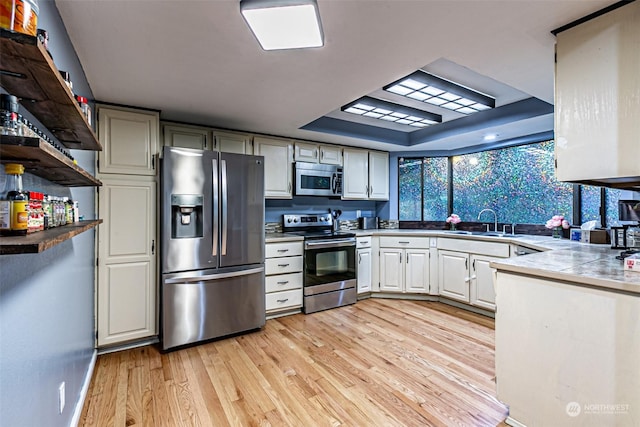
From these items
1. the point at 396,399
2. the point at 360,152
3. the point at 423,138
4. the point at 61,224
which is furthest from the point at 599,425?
the point at 360,152

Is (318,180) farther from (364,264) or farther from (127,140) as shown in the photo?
(127,140)

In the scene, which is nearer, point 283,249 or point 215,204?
point 215,204

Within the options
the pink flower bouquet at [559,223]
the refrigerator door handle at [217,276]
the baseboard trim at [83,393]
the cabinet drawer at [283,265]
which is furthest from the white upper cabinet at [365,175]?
the baseboard trim at [83,393]

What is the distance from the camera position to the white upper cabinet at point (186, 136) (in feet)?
9.96

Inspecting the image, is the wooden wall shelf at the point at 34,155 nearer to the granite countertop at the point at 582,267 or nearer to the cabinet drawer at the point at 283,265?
the granite countertop at the point at 582,267

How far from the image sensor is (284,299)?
3369mm

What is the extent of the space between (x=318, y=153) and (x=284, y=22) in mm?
2572

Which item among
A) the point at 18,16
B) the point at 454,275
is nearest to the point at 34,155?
the point at 18,16

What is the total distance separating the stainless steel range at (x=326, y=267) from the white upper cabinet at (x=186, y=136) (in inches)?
52.6

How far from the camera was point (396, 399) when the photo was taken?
75.0 inches

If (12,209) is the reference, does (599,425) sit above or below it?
below

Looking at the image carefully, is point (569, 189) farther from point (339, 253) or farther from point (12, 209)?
point (12, 209)

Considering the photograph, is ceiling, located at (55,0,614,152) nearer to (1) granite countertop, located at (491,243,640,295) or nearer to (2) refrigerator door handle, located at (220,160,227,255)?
(2) refrigerator door handle, located at (220,160,227,255)

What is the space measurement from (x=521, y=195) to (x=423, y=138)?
139 cm
